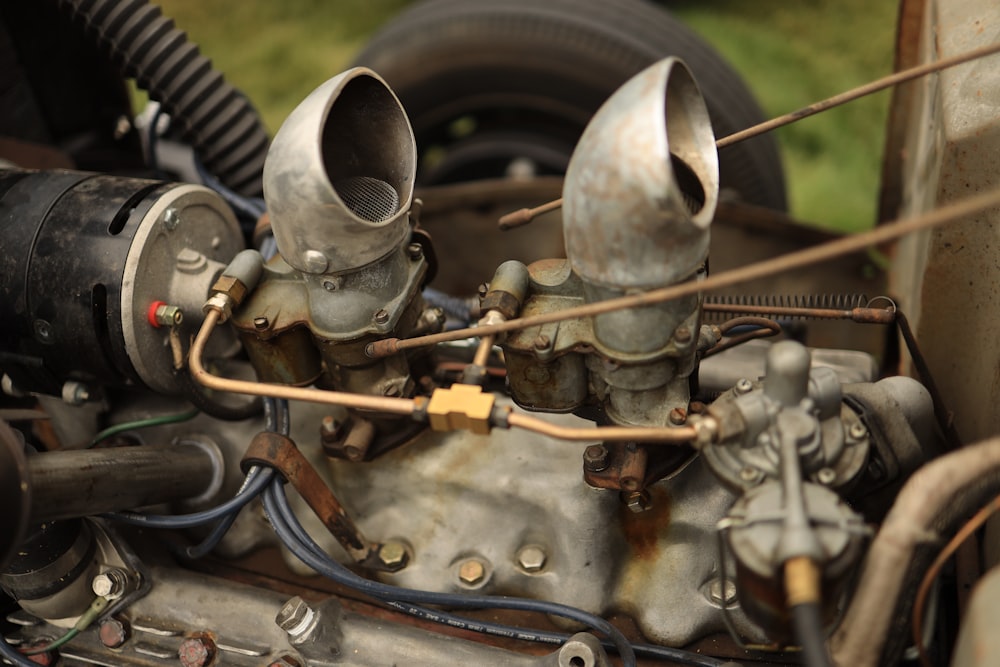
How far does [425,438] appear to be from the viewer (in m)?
1.18

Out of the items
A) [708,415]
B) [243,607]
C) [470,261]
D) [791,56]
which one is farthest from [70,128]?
[791,56]

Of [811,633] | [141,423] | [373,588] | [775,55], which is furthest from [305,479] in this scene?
[775,55]

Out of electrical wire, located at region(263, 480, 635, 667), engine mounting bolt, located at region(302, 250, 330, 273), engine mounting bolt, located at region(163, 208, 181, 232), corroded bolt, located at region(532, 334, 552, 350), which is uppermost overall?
engine mounting bolt, located at region(302, 250, 330, 273)

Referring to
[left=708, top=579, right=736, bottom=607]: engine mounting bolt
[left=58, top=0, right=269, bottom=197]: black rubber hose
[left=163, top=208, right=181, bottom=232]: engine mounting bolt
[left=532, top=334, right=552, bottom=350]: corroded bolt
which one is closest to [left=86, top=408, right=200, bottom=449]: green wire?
[left=163, top=208, right=181, bottom=232]: engine mounting bolt

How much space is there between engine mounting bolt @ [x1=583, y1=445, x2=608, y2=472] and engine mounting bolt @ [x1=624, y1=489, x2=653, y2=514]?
0.19 feet

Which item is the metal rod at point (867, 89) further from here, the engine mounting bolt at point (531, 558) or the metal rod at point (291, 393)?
the engine mounting bolt at point (531, 558)

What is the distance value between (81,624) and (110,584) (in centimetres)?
6

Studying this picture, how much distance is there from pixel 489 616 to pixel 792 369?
20.1 inches

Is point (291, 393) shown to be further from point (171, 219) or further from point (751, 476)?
point (751, 476)

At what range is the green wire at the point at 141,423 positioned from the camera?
1180 millimetres

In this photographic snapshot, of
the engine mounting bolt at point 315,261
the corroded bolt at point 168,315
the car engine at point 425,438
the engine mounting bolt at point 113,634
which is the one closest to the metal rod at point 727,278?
the car engine at point 425,438

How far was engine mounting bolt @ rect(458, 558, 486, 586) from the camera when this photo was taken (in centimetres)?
109

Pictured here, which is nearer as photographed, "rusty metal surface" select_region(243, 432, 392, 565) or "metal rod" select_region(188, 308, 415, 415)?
"metal rod" select_region(188, 308, 415, 415)

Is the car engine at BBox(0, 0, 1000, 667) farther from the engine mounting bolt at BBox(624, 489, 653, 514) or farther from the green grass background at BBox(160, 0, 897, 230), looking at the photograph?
the green grass background at BBox(160, 0, 897, 230)
